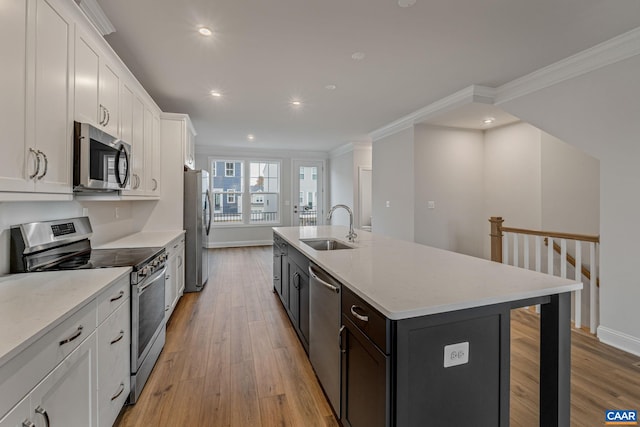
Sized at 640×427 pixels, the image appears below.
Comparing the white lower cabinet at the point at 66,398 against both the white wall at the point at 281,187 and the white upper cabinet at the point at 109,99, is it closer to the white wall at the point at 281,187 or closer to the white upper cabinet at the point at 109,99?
the white upper cabinet at the point at 109,99

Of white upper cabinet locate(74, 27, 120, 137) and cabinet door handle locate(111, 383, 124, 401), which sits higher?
white upper cabinet locate(74, 27, 120, 137)

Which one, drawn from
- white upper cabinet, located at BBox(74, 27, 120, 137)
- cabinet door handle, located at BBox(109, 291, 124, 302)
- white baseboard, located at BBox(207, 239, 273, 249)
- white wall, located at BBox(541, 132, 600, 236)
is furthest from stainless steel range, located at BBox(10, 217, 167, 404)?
white baseboard, located at BBox(207, 239, 273, 249)

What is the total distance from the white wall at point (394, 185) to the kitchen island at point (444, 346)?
11.3 ft

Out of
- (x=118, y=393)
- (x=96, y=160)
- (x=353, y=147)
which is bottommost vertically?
(x=118, y=393)

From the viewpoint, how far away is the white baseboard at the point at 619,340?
2445 millimetres

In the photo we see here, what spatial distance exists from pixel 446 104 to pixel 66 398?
15.0 ft

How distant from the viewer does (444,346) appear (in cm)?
117

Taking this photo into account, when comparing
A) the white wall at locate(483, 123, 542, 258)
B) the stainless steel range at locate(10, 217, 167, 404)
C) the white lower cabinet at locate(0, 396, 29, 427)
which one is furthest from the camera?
the white wall at locate(483, 123, 542, 258)

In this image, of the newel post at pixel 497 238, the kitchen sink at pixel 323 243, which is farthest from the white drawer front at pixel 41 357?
the newel post at pixel 497 238

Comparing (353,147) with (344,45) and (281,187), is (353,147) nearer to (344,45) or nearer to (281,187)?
(281,187)

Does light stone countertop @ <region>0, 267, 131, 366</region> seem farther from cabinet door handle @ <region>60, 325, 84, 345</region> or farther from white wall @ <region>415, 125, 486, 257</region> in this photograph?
white wall @ <region>415, 125, 486, 257</region>

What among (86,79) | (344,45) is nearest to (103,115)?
(86,79)

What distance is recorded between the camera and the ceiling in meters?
2.16

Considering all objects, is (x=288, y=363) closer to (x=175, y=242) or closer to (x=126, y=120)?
(x=175, y=242)
